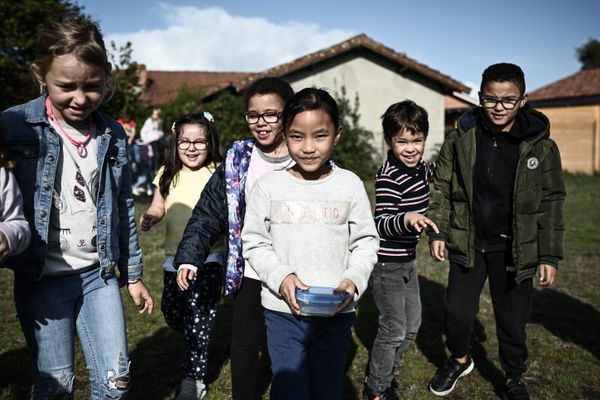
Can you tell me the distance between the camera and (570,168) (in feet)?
94.6

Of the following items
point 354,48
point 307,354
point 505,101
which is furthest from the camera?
point 354,48

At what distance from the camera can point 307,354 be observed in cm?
251

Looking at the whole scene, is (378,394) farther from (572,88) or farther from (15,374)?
(572,88)

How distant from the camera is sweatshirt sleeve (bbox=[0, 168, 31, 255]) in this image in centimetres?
192

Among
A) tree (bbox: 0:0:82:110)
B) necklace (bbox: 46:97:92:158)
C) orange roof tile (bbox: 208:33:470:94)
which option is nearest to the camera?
necklace (bbox: 46:97:92:158)

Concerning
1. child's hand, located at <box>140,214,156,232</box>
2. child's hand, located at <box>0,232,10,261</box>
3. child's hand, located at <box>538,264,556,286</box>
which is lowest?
child's hand, located at <box>538,264,556,286</box>

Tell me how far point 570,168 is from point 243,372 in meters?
29.6

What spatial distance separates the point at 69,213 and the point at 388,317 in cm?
203

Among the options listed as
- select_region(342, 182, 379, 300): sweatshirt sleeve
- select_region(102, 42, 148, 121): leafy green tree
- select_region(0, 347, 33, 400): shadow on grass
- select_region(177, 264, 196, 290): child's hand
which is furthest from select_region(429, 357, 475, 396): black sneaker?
select_region(102, 42, 148, 121): leafy green tree

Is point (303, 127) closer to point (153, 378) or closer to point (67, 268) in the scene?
point (67, 268)

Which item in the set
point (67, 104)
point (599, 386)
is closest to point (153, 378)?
point (67, 104)

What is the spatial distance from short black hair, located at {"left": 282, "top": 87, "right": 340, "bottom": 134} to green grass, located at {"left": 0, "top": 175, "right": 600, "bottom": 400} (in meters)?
2.05

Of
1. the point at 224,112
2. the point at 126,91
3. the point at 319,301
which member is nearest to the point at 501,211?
the point at 319,301

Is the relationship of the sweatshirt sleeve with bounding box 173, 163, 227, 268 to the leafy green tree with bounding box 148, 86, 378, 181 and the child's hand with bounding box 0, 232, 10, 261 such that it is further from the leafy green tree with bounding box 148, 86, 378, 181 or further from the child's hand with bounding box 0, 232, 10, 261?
the leafy green tree with bounding box 148, 86, 378, 181
